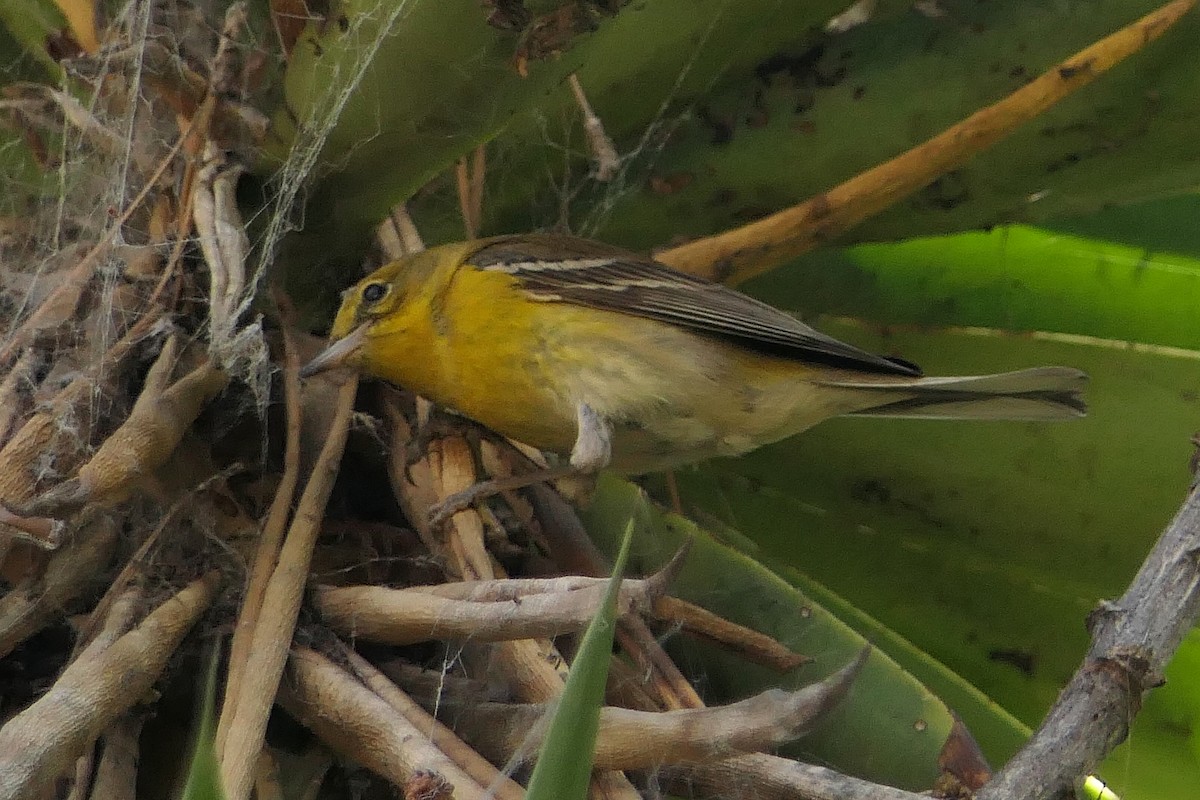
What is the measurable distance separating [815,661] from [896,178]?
2.02ft

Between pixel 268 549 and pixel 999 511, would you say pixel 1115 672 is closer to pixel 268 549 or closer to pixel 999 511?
pixel 268 549

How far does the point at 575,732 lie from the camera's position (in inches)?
24.5

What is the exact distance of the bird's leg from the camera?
1461 mm

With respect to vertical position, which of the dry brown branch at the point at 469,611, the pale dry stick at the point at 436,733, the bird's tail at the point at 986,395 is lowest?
the bird's tail at the point at 986,395

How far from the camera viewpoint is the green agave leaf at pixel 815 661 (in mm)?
1358

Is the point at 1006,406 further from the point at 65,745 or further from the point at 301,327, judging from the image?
the point at 65,745

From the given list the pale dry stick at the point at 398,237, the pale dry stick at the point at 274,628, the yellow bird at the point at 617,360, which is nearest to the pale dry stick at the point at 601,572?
the yellow bird at the point at 617,360

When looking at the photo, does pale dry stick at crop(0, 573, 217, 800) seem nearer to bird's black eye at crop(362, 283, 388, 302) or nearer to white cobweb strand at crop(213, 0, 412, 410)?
white cobweb strand at crop(213, 0, 412, 410)

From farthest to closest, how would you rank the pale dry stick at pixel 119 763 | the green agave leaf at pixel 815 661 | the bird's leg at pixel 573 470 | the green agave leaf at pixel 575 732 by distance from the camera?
1. the bird's leg at pixel 573 470
2. the green agave leaf at pixel 815 661
3. the pale dry stick at pixel 119 763
4. the green agave leaf at pixel 575 732

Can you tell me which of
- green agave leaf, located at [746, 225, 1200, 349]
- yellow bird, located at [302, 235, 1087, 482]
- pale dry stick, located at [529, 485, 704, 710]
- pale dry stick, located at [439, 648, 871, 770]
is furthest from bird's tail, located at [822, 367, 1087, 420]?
pale dry stick, located at [439, 648, 871, 770]

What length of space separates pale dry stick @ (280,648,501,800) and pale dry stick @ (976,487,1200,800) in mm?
388

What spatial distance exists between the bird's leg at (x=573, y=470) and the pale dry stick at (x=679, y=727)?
12.0 inches

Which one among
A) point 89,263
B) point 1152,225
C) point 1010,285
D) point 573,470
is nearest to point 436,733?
point 573,470

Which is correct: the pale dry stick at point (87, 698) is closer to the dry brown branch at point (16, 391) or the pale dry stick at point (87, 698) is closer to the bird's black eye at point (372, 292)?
the dry brown branch at point (16, 391)
